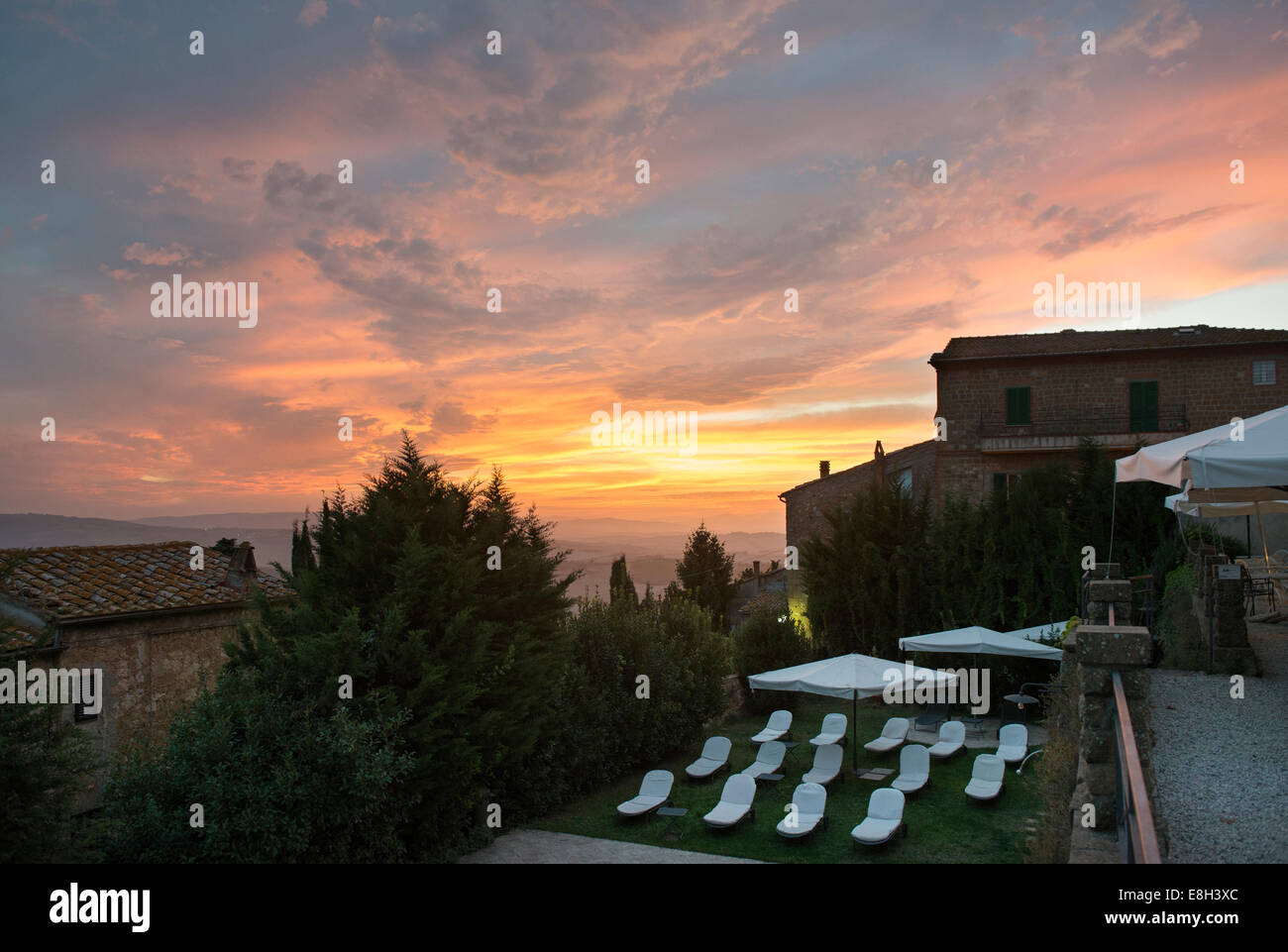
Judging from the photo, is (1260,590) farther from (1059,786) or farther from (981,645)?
(1059,786)

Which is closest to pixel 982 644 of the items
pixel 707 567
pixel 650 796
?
pixel 650 796

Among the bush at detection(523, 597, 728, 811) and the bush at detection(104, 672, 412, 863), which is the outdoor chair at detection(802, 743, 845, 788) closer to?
the bush at detection(523, 597, 728, 811)

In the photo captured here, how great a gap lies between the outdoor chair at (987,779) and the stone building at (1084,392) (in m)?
13.5

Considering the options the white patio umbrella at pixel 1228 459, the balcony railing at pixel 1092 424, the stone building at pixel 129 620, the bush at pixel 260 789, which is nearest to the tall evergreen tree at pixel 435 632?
the bush at pixel 260 789

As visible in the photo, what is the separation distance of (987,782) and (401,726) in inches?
364

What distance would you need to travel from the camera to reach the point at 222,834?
28.2 feet

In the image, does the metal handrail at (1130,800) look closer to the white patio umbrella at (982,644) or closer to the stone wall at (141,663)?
the white patio umbrella at (982,644)

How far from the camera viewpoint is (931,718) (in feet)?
60.8

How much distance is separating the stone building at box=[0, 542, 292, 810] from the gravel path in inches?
540

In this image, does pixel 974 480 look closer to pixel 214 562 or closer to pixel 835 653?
pixel 835 653

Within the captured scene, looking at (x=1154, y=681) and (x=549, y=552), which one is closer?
(x=1154, y=681)

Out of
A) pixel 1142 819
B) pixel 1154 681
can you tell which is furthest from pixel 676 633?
pixel 1142 819

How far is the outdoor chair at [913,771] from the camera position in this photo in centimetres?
1364

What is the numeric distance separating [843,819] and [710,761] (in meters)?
3.65
